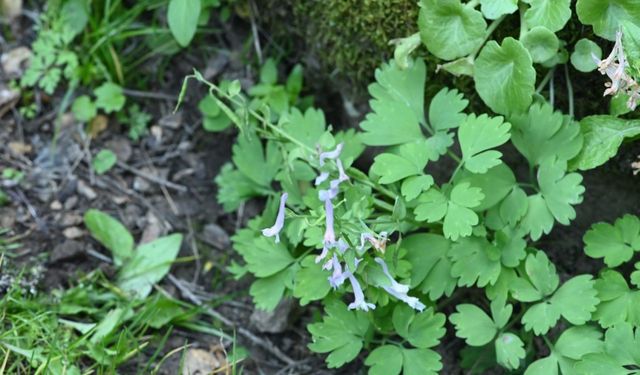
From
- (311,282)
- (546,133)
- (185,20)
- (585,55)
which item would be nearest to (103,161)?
(185,20)

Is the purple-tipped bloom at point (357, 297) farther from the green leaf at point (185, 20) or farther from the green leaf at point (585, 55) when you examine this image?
the green leaf at point (185, 20)

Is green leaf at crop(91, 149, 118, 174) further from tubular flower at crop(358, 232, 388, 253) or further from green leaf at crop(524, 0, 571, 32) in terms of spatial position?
green leaf at crop(524, 0, 571, 32)

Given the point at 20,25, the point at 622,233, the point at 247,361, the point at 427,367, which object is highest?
the point at 20,25

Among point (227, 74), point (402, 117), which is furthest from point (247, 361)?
point (227, 74)

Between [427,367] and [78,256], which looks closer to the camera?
[427,367]

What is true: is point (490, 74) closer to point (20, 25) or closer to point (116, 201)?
point (116, 201)

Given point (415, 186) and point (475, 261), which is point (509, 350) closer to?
point (475, 261)

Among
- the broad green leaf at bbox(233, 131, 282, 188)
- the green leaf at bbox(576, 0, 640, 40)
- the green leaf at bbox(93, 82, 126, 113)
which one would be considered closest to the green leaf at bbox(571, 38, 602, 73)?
the green leaf at bbox(576, 0, 640, 40)
